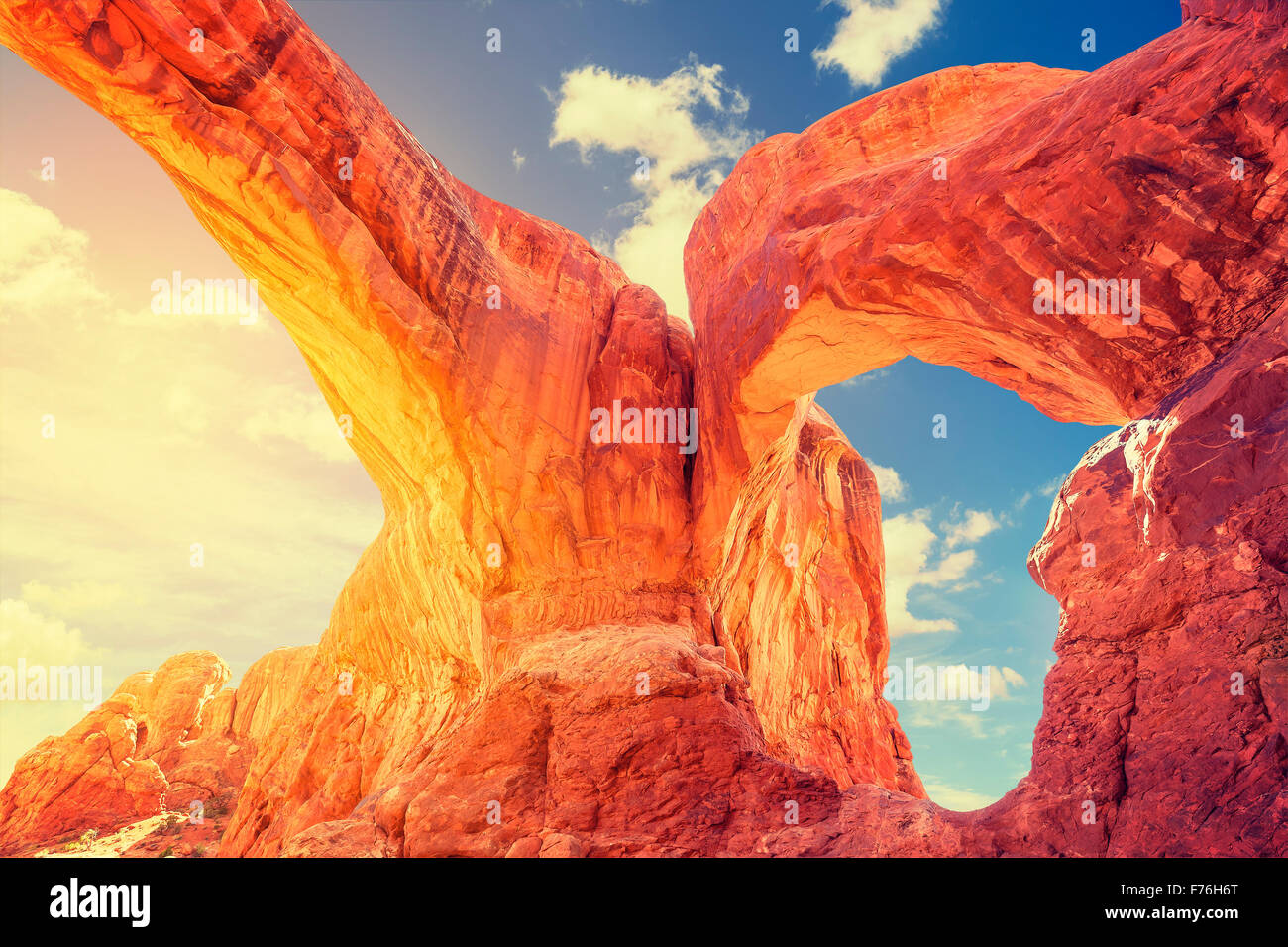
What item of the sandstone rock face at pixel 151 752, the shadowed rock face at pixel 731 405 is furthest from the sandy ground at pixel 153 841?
the shadowed rock face at pixel 731 405

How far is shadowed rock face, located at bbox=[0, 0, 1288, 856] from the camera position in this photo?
21.9 ft

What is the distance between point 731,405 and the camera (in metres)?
14.5

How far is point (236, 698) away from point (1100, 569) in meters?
37.3

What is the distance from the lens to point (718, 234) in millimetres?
15438

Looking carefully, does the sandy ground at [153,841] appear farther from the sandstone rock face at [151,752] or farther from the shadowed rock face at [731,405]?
the shadowed rock face at [731,405]

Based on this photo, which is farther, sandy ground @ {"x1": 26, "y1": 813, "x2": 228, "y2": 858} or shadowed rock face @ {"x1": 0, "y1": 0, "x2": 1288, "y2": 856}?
sandy ground @ {"x1": 26, "y1": 813, "x2": 228, "y2": 858}

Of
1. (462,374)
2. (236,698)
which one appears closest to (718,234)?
(462,374)

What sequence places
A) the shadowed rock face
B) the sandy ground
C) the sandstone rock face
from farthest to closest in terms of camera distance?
the sandstone rock face → the sandy ground → the shadowed rock face

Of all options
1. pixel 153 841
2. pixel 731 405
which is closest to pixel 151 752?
pixel 153 841

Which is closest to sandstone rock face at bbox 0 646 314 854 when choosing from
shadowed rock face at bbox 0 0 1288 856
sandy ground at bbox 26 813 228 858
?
sandy ground at bbox 26 813 228 858

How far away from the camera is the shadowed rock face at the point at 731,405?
666 cm

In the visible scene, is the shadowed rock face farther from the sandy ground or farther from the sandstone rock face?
the sandstone rock face

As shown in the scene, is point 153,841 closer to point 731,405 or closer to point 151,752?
point 151,752
